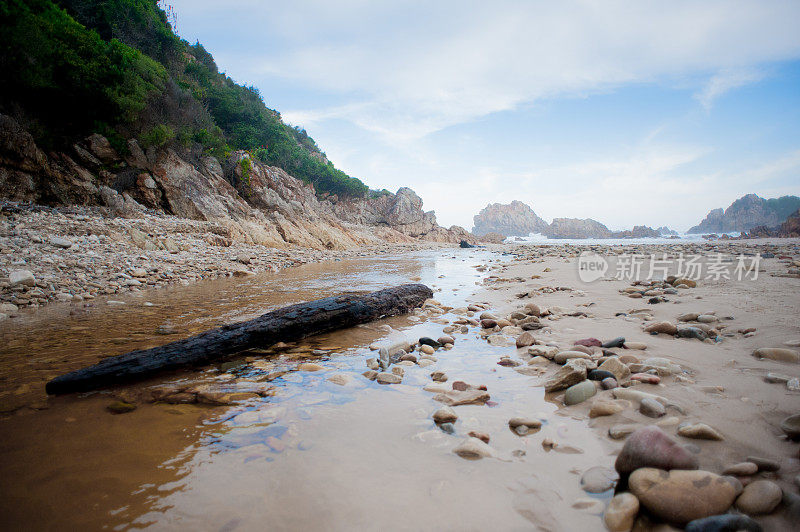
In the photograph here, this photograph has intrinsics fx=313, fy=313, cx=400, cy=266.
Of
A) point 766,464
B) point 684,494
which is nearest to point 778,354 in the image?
point 766,464

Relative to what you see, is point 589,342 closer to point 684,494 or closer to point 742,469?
point 742,469

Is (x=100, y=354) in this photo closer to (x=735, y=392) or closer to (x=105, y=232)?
(x=735, y=392)

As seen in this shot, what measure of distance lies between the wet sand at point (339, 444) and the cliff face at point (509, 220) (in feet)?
338

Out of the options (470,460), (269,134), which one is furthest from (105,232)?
(269,134)

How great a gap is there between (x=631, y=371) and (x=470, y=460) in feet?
5.20

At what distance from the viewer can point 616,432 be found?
1633 mm

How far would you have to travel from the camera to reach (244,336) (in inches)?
131

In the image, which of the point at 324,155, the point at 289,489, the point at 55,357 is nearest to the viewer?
the point at 289,489

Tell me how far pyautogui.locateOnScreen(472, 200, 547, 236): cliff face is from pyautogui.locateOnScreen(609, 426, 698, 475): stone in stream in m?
104

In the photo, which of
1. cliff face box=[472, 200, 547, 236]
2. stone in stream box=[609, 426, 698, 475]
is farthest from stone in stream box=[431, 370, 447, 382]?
cliff face box=[472, 200, 547, 236]

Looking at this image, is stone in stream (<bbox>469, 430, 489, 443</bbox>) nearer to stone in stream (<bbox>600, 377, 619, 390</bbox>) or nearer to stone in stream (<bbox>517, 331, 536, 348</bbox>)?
stone in stream (<bbox>600, 377, 619, 390</bbox>)

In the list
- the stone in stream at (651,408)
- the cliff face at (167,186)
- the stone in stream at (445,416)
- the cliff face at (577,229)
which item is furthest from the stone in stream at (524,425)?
the cliff face at (577,229)

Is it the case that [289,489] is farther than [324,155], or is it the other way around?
[324,155]

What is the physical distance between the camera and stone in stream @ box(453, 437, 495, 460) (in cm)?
157
